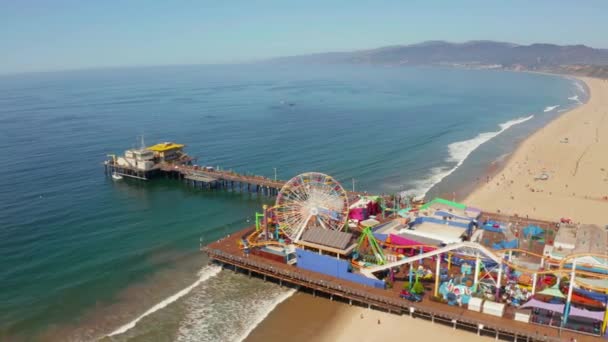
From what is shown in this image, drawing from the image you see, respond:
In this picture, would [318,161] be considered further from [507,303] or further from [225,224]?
[507,303]

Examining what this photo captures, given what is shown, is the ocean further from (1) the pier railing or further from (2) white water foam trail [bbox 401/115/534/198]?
(1) the pier railing

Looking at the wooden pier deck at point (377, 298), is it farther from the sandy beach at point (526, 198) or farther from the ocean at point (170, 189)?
the ocean at point (170, 189)

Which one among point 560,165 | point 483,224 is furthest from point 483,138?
point 483,224

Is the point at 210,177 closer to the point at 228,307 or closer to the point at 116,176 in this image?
the point at 116,176

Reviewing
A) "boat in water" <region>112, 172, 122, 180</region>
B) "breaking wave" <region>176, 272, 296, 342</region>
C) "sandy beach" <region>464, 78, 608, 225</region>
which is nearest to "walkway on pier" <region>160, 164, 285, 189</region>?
"boat in water" <region>112, 172, 122, 180</region>

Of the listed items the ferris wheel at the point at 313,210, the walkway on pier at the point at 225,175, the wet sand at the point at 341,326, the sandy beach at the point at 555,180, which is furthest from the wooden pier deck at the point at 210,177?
the wet sand at the point at 341,326
